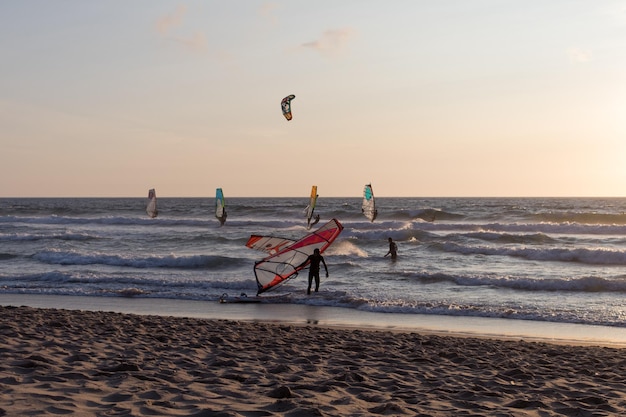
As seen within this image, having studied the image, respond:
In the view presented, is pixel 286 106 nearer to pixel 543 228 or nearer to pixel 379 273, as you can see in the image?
pixel 379 273

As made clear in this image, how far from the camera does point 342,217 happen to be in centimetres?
4750

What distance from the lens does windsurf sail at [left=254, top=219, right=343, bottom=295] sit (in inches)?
570

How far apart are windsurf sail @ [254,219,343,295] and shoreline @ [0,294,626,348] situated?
1669 millimetres

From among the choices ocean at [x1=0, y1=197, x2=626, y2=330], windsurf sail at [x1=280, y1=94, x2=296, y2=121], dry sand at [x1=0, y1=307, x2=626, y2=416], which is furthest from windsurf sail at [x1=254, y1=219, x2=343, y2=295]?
dry sand at [x1=0, y1=307, x2=626, y2=416]

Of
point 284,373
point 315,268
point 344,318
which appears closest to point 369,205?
point 315,268

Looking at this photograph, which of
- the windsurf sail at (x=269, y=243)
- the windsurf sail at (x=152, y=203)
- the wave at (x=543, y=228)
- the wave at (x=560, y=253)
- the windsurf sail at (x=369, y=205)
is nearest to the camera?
the windsurf sail at (x=269, y=243)

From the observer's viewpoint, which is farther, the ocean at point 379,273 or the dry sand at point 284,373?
the ocean at point 379,273

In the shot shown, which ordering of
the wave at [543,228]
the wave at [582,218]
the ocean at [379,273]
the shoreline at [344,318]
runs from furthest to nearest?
the wave at [582,218]
the wave at [543,228]
the ocean at [379,273]
the shoreline at [344,318]

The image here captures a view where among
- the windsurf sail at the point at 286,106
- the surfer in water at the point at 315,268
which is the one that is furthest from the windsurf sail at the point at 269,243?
the windsurf sail at the point at 286,106

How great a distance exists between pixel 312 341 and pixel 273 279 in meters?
6.78

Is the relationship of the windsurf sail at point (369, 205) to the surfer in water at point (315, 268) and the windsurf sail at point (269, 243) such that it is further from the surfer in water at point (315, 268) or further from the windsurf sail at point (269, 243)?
the surfer in water at point (315, 268)

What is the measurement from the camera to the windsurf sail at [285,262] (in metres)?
14.5

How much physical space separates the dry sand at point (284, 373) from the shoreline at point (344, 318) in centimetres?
118

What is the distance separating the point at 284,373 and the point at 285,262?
905 centimetres
